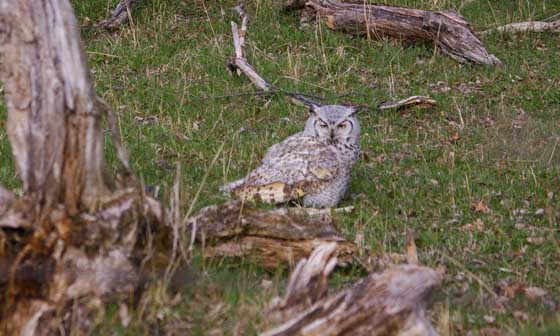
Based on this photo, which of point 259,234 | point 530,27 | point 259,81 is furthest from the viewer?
point 530,27

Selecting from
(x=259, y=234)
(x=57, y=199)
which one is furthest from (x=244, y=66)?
(x=57, y=199)

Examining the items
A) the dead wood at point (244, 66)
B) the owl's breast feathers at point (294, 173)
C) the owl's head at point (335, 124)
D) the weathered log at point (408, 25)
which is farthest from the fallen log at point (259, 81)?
the owl's breast feathers at point (294, 173)

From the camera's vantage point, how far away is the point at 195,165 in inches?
375

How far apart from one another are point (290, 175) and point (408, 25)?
5370mm

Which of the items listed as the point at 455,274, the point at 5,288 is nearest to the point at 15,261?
the point at 5,288

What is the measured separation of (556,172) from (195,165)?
3758mm

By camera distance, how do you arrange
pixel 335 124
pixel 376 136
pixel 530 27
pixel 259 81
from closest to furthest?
1. pixel 335 124
2. pixel 376 136
3. pixel 259 81
4. pixel 530 27

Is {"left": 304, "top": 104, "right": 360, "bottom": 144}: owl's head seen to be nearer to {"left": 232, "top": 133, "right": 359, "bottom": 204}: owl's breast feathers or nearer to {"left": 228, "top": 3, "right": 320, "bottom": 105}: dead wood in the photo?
{"left": 232, "top": 133, "right": 359, "bottom": 204}: owl's breast feathers

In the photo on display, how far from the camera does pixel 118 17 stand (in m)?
13.9

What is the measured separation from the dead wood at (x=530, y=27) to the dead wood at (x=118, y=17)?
544 centimetres

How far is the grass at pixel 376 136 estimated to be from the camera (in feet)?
20.8

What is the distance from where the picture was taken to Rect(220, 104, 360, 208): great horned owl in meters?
8.31

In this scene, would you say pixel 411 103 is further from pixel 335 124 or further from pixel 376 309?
pixel 376 309

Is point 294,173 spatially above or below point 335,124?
below
